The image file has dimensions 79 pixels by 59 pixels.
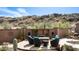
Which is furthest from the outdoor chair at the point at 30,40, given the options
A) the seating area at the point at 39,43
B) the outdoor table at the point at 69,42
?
the outdoor table at the point at 69,42

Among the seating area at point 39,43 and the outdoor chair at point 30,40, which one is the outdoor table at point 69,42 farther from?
the outdoor chair at point 30,40

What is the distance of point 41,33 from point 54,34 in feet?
0.81

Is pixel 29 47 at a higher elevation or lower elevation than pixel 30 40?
lower

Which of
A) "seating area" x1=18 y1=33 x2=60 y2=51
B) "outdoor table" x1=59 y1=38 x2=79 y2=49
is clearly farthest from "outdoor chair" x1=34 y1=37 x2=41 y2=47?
"outdoor table" x1=59 y1=38 x2=79 y2=49

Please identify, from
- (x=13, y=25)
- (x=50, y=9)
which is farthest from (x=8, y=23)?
(x=50, y=9)

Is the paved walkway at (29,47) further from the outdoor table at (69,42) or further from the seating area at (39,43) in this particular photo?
the outdoor table at (69,42)

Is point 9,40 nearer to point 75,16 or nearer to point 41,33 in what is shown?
point 41,33

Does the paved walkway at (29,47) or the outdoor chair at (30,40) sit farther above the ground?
the outdoor chair at (30,40)

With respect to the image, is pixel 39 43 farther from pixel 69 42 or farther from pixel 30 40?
pixel 69 42

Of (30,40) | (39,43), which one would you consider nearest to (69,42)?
(39,43)

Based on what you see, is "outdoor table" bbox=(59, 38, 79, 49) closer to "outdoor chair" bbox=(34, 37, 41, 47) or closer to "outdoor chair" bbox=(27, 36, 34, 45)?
"outdoor chair" bbox=(34, 37, 41, 47)

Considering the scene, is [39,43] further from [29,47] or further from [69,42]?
[69,42]
